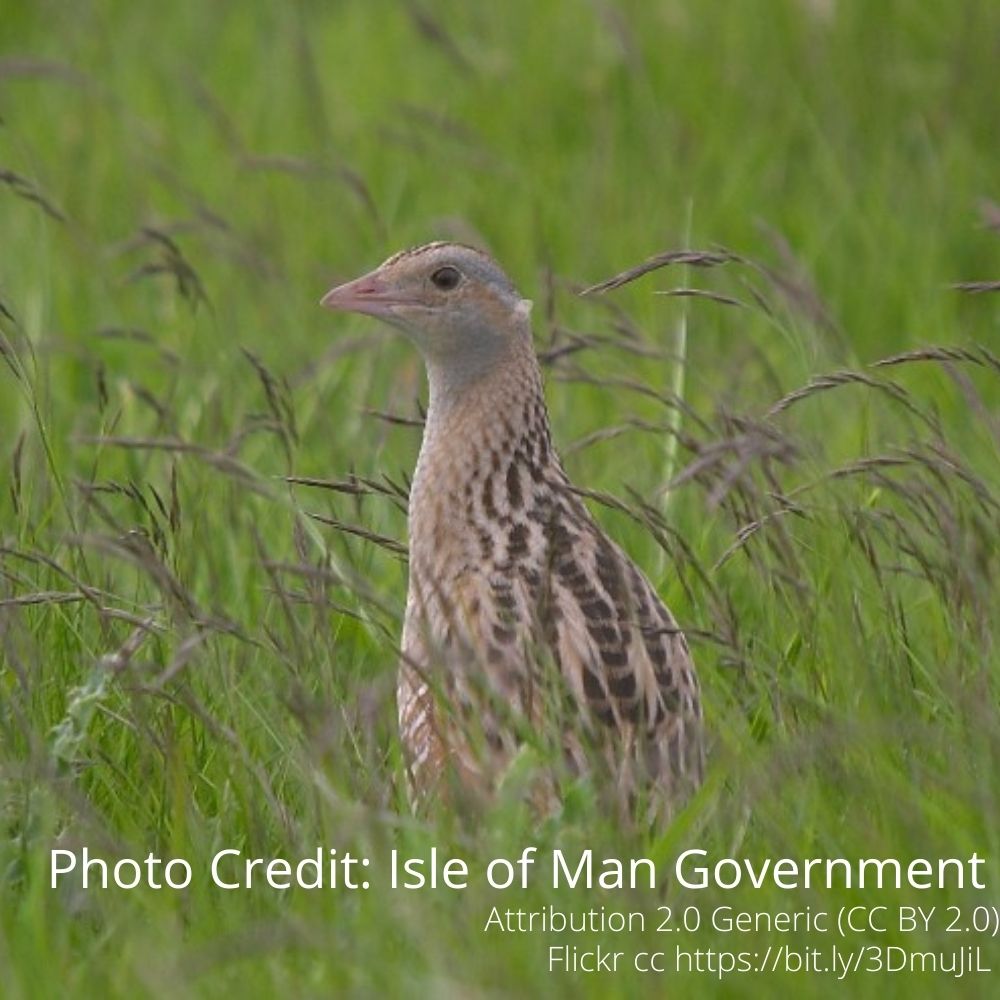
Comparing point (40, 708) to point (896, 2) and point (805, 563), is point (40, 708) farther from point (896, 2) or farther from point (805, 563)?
point (896, 2)

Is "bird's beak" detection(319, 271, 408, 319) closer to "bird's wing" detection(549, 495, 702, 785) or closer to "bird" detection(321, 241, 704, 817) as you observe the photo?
"bird" detection(321, 241, 704, 817)

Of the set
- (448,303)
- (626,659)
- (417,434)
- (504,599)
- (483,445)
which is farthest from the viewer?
(417,434)

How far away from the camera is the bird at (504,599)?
4434 mm

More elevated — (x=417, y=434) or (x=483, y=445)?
(x=417, y=434)

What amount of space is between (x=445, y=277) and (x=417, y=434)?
4.47ft

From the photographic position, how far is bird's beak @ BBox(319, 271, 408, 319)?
219 inches

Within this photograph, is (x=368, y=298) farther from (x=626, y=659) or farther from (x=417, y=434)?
(x=417, y=434)

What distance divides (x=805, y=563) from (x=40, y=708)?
1.41 m

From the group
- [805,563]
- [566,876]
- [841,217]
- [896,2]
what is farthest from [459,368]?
[896,2]

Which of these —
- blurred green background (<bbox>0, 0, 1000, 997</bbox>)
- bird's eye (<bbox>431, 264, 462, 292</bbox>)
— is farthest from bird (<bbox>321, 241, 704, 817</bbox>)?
blurred green background (<bbox>0, 0, 1000, 997</bbox>)

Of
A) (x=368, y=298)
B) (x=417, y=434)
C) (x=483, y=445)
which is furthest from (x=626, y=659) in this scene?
(x=417, y=434)

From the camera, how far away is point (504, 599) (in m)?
4.87

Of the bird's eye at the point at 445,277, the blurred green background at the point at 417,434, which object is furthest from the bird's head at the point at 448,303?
the blurred green background at the point at 417,434

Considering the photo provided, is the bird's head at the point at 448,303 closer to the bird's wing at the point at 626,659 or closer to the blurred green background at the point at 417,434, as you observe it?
the blurred green background at the point at 417,434
